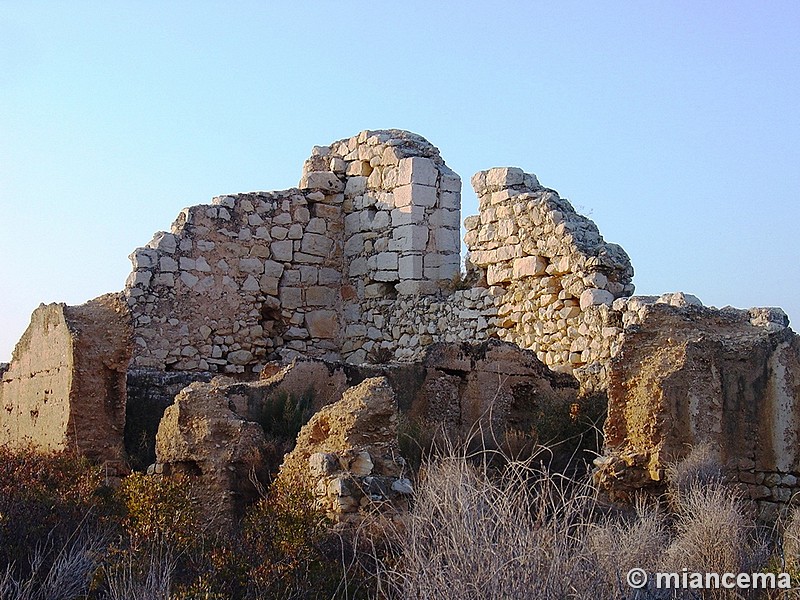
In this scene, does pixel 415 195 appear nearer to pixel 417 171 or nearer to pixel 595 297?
pixel 417 171

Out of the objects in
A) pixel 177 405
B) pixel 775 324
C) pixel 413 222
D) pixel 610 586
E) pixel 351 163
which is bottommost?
pixel 610 586

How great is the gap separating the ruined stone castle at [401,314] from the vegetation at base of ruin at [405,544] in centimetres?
68

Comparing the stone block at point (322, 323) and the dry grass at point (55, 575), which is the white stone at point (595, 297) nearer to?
the stone block at point (322, 323)

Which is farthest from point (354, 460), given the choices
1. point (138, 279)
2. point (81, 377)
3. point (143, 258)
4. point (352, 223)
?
point (352, 223)

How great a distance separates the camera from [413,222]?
47.8ft

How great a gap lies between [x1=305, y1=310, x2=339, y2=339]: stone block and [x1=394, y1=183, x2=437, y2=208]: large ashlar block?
6.30 ft

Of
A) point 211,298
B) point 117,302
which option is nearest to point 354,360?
point 211,298

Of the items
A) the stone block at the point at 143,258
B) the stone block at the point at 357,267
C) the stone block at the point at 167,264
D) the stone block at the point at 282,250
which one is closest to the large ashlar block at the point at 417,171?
the stone block at the point at 357,267

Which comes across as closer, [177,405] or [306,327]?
[177,405]

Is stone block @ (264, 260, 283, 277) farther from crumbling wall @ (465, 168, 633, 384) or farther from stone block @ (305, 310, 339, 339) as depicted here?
crumbling wall @ (465, 168, 633, 384)

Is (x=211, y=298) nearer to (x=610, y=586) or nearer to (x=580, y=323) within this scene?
(x=580, y=323)

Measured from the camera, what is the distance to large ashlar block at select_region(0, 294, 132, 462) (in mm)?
10461

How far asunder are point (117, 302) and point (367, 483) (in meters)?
4.34

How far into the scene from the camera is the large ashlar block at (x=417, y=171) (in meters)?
14.7
